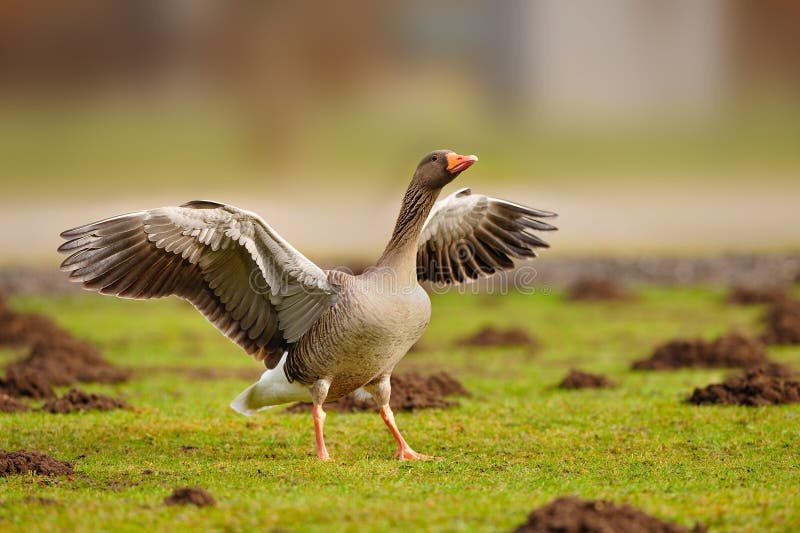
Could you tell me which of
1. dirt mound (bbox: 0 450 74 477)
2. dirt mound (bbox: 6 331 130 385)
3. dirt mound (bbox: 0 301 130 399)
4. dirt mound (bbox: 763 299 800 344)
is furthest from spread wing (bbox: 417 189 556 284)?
dirt mound (bbox: 763 299 800 344)

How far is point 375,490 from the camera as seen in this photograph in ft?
24.4

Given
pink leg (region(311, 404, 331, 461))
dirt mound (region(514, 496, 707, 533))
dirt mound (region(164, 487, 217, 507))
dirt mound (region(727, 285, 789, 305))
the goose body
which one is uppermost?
the goose body

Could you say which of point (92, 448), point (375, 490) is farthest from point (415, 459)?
point (92, 448)

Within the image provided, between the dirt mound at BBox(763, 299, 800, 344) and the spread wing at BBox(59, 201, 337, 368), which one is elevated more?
the spread wing at BBox(59, 201, 337, 368)

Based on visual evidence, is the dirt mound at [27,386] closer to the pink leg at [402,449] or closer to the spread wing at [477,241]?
the spread wing at [477,241]

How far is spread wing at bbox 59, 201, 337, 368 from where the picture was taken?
28.7ft

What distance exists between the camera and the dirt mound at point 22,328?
54.4 feet

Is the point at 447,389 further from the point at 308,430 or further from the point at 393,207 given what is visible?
the point at 393,207

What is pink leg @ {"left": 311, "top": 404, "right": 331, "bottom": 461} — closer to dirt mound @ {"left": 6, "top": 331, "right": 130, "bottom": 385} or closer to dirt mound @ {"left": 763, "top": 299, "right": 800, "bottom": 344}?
dirt mound @ {"left": 6, "top": 331, "right": 130, "bottom": 385}

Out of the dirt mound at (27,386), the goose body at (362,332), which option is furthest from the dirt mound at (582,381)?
the dirt mound at (27,386)

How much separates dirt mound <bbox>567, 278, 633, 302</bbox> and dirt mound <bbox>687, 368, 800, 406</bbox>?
29.8 ft

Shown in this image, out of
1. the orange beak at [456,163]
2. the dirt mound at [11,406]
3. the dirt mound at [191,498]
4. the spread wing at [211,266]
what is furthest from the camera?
the dirt mound at [11,406]

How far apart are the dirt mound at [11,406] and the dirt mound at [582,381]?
6489mm

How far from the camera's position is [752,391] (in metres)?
10.9
